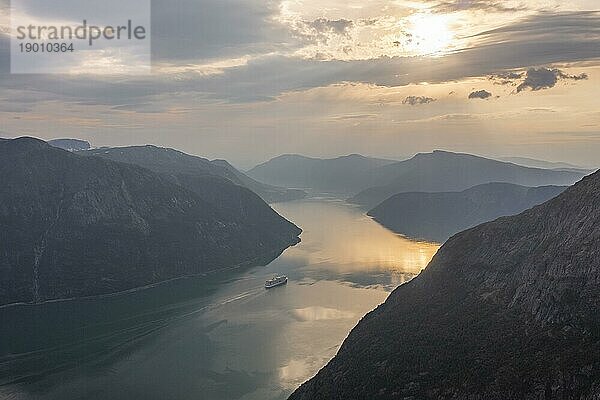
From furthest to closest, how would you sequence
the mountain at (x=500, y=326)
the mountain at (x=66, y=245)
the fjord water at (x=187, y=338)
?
the mountain at (x=66, y=245), the fjord water at (x=187, y=338), the mountain at (x=500, y=326)

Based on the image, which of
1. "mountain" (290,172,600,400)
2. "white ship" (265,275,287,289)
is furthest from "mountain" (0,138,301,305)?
"mountain" (290,172,600,400)

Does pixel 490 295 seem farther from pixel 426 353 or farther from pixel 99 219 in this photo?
pixel 99 219

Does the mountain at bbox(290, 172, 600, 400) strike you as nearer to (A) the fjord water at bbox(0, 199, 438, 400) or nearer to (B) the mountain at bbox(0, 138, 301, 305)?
(A) the fjord water at bbox(0, 199, 438, 400)

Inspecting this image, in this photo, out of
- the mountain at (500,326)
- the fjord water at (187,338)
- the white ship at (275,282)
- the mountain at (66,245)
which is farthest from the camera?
the white ship at (275,282)

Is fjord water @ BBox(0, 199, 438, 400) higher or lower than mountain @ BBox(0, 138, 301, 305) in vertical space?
lower

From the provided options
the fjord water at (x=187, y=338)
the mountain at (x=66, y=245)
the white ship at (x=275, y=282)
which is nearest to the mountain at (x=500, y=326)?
the fjord water at (x=187, y=338)

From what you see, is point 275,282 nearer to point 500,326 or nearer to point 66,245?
point 66,245

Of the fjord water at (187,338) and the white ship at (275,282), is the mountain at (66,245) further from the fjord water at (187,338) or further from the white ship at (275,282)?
the white ship at (275,282)

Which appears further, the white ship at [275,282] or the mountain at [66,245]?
the white ship at [275,282]
